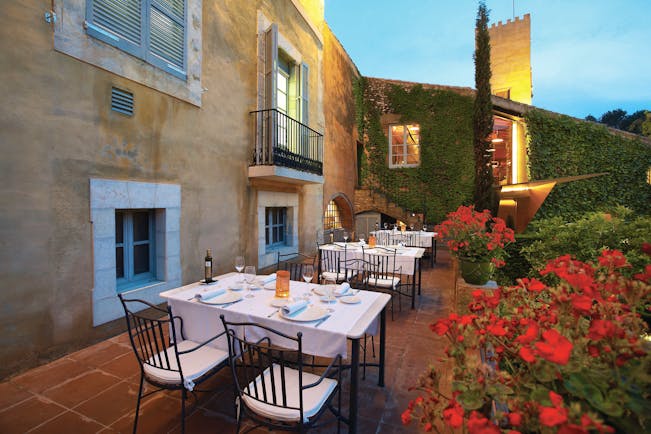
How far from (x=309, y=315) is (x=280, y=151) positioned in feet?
13.2

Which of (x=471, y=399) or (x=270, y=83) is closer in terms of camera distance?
(x=471, y=399)

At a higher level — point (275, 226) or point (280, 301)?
point (275, 226)

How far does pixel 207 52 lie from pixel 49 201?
9.73ft

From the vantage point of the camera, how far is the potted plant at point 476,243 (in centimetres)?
301

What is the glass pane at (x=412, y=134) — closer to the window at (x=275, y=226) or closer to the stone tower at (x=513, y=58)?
the window at (x=275, y=226)

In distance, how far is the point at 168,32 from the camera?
3928mm

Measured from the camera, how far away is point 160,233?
12.7 ft

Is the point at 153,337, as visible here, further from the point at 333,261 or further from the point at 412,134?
the point at 412,134

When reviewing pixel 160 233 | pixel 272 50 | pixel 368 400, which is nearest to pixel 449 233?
pixel 368 400

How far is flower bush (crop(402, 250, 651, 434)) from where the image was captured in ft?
2.14

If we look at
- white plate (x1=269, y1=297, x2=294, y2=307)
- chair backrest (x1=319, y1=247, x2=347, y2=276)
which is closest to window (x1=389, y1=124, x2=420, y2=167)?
chair backrest (x1=319, y1=247, x2=347, y2=276)

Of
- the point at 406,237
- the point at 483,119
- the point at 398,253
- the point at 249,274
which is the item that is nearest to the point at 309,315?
the point at 249,274

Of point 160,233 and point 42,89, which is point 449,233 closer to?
point 160,233

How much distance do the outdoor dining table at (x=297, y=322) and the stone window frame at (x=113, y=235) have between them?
105 cm
